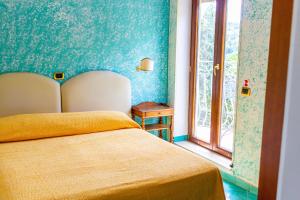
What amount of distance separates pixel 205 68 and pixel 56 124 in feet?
6.83

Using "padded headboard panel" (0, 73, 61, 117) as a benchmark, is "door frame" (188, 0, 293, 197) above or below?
above

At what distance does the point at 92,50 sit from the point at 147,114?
41.7 inches

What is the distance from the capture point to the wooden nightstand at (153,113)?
3.91 meters

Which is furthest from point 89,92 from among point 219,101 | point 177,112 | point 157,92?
point 219,101

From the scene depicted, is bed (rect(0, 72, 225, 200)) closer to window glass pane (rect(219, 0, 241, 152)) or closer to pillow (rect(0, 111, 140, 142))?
pillow (rect(0, 111, 140, 142))

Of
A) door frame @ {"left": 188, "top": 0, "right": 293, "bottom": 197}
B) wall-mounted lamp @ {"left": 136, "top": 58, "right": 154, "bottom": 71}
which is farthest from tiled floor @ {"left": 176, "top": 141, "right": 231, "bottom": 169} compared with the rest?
door frame @ {"left": 188, "top": 0, "right": 293, "bottom": 197}

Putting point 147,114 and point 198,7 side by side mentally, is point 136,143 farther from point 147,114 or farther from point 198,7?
point 198,7

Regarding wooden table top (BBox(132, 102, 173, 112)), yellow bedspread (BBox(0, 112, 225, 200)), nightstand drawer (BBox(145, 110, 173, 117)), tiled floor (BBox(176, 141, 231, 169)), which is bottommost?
tiled floor (BBox(176, 141, 231, 169))

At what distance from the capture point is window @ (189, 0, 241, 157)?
11.9 ft

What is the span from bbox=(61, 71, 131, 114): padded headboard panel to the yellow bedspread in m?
0.75

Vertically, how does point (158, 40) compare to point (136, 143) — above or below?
above

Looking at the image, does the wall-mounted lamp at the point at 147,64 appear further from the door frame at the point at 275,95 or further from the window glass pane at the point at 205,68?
the door frame at the point at 275,95

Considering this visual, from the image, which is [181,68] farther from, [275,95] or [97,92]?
[275,95]

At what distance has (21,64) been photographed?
3404 millimetres
